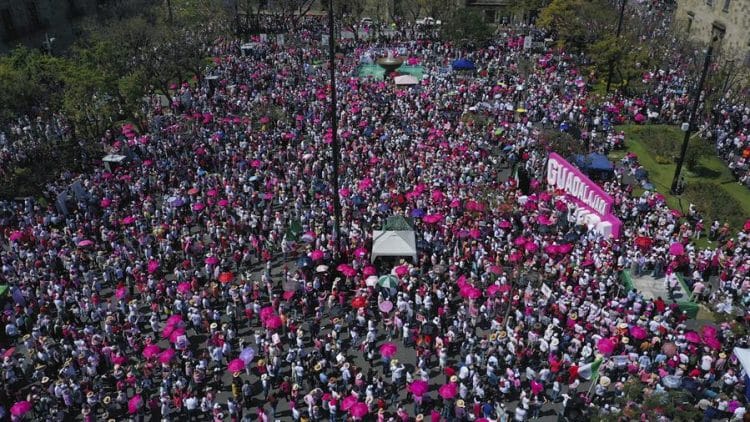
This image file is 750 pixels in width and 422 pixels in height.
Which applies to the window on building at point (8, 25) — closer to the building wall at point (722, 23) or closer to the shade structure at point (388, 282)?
the shade structure at point (388, 282)

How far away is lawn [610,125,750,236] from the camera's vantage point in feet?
88.8

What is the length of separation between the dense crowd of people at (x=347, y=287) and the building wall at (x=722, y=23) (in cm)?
1924

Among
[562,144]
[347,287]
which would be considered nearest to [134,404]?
[347,287]

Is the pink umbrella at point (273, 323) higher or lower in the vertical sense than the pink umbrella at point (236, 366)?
higher

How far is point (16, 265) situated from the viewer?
24297 mm

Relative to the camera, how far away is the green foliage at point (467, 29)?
5600cm

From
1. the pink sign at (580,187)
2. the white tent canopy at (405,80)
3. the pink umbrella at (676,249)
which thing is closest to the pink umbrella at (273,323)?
the pink sign at (580,187)

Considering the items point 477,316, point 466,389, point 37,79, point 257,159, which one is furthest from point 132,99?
point 466,389

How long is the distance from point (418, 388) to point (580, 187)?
51.4 ft

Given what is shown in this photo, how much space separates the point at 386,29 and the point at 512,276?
166 feet

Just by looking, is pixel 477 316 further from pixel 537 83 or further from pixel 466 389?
pixel 537 83

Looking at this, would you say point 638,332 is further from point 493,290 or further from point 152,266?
point 152,266

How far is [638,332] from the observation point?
18.6 metres

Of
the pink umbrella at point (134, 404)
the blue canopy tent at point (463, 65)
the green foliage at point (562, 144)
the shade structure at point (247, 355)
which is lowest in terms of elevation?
the pink umbrella at point (134, 404)
